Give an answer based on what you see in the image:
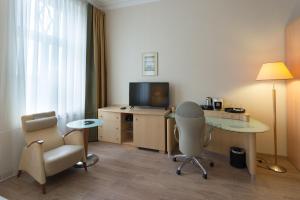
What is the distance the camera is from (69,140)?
110 inches

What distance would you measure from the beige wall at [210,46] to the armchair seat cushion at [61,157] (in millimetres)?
1934

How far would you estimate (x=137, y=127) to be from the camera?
141 inches

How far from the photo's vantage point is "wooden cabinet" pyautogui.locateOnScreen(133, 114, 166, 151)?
11.0ft

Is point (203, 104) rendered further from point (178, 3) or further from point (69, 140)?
point (69, 140)

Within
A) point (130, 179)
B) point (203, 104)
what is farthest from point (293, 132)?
point (130, 179)

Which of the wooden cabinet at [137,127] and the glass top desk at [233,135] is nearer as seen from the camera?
the glass top desk at [233,135]

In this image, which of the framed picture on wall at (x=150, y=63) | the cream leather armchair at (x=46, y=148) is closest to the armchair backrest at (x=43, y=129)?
the cream leather armchair at (x=46, y=148)

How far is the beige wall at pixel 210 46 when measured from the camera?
119 inches

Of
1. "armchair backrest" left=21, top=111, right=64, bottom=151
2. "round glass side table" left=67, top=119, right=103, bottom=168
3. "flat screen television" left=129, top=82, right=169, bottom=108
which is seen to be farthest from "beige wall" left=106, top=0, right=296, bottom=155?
"armchair backrest" left=21, top=111, right=64, bottom=151

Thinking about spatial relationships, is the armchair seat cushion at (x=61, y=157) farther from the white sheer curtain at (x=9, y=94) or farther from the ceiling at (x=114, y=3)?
the ceiling at (x=114, y=3)

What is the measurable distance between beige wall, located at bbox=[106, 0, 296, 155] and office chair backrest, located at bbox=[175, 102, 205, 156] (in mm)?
1181

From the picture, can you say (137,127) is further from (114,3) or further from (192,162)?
(114,3)

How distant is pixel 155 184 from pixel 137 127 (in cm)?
140

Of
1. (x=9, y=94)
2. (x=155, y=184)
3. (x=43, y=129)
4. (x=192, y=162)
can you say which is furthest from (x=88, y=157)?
(x=192, y=162)
